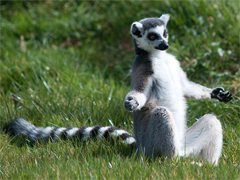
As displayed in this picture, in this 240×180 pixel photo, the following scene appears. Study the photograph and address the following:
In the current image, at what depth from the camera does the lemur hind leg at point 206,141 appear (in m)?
3.72

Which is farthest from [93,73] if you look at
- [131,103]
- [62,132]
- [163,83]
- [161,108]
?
[131,103]

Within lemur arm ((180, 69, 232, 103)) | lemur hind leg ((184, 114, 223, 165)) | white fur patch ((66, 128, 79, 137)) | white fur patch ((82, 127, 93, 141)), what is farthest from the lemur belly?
white fur patch ((66, 128, 79, 137))

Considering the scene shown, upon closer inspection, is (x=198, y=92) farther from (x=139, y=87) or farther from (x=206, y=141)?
(x=139, y=87)

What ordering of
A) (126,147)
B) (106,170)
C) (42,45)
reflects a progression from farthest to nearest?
(42,45)
(126,147)
(106,170)

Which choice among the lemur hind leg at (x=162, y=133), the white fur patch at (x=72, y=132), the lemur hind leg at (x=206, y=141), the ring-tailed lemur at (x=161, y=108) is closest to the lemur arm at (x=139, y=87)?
the ring-tailed lemur at (x=161, y=108)

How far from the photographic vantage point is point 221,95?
165 inches

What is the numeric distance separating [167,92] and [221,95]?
0.64m

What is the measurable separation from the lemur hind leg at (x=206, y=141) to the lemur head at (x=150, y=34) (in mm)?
767

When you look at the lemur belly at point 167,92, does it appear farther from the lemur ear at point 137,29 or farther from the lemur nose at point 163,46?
the lemur ear at point 137,29

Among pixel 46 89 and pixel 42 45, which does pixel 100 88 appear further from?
pixel 42 45

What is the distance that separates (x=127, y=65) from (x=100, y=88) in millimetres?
1192

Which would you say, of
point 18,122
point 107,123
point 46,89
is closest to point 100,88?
point 46,89

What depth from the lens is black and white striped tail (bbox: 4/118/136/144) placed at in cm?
415

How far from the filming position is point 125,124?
468 cm
